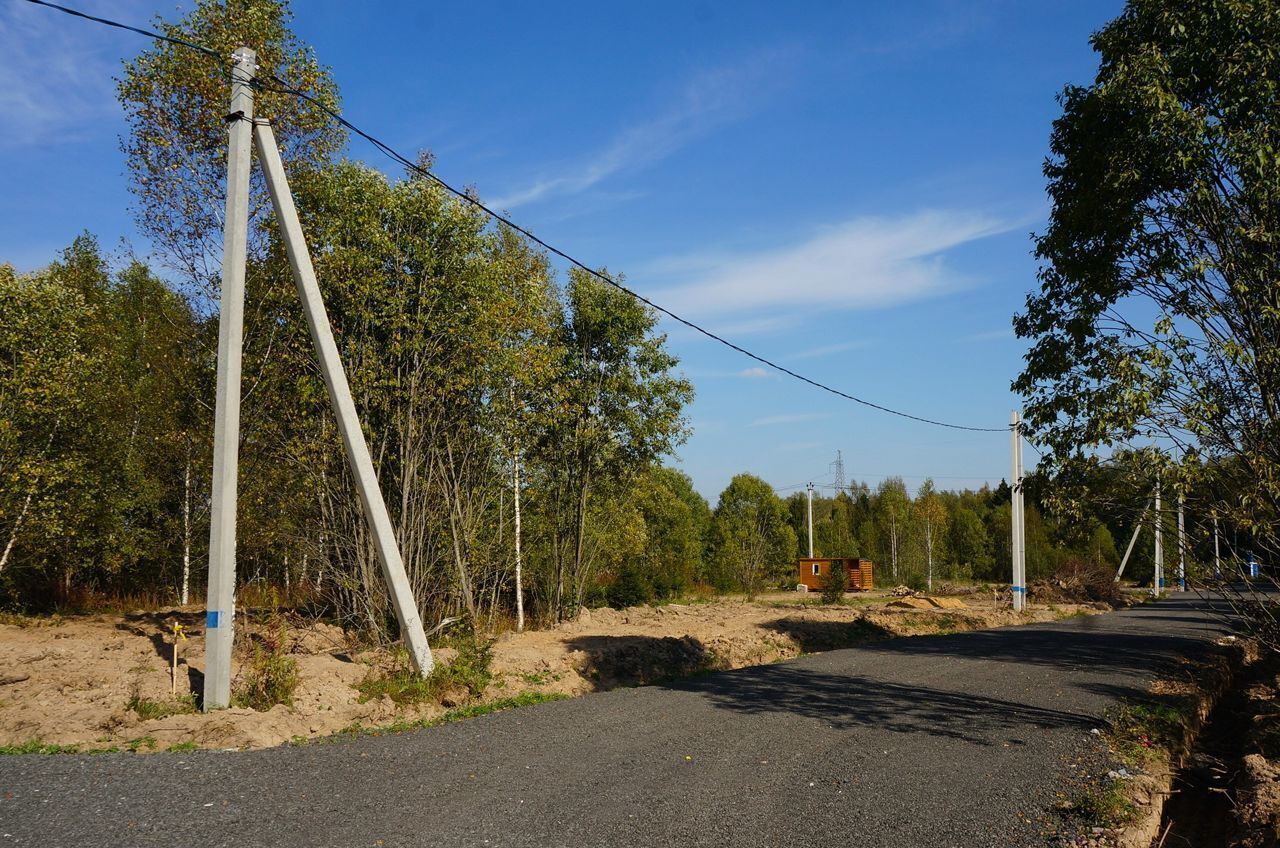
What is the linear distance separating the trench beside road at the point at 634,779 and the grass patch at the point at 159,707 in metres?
1.21

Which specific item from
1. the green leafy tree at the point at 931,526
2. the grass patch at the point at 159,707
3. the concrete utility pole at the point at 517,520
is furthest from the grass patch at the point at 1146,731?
the green leafy tree at the point at 931,526

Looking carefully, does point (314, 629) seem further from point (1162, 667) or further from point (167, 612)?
point (1162, 667)

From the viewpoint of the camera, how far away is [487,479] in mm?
15352

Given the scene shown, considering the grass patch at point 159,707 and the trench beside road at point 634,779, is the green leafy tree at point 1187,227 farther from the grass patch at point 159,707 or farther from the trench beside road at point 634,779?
the grass patch at point 159,707

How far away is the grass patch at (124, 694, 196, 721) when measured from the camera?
8352mm

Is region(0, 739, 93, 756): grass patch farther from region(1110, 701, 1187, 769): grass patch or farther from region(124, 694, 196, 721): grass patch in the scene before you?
region(1110, 701, 1187, 769): grass patch

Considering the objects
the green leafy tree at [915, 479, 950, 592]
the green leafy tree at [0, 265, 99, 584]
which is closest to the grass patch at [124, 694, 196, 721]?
the green leafy tree at [0, 265, 99, 584]

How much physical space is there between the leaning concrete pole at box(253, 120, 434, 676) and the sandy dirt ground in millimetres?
1536

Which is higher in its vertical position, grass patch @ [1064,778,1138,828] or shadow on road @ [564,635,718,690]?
grass patch @ [1064,778,1138,828]

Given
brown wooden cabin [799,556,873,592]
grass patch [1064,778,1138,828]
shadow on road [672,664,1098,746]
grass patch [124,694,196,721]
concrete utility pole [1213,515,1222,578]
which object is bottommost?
brown wooden cabin [799,556,873,592]

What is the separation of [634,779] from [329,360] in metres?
5.70

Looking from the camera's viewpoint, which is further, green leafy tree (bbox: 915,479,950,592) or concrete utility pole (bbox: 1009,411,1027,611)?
green leafy tree (bbox: 915,479,950,592)

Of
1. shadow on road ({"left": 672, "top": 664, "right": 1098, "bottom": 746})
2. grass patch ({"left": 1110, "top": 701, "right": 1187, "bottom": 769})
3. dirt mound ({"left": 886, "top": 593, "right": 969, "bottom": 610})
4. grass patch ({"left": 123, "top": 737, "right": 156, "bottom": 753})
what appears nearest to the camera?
grass patch ({"left": 123, "top": 737, "right": 156, "bottom": 753})

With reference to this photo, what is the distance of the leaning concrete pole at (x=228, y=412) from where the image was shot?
8.86 meters
